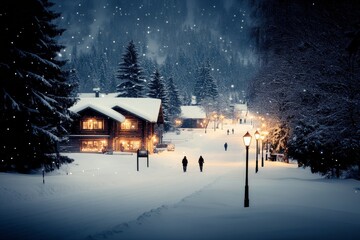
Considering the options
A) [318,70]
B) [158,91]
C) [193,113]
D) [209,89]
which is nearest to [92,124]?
[158,91]

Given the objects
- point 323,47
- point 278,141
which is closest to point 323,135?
point 323,47

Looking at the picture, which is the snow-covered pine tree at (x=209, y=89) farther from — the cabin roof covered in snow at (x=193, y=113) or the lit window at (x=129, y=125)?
the lit window at (x=129, y=125)

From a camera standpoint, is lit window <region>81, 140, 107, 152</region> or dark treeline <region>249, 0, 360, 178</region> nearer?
dark treeline <region>249, 0, 360, 178</region>

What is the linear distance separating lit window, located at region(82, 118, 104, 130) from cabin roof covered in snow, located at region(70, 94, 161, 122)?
214cm

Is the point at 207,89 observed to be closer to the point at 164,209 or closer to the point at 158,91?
the point at 158,91

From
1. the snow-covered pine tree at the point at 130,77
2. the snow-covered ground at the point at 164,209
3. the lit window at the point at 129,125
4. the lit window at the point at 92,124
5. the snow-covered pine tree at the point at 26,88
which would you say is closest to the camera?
the snow-covered ground at the point at 164,209

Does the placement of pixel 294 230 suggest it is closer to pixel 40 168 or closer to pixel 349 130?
pixel 349 130

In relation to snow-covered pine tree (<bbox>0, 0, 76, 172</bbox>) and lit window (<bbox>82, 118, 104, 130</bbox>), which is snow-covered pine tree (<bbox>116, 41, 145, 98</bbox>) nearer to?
lit window (<bbox>82, 118, 104, 130</bbox>)

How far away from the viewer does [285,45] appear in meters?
18.5

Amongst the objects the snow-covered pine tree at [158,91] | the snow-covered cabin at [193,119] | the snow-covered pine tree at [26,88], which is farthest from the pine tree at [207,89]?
the snow-covered pine tree at [26,88]

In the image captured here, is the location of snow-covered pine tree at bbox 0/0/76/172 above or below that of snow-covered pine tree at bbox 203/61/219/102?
below

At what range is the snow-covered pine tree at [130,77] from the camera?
60.8 metres

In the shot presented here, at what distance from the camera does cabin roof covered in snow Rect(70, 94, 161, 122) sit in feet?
133

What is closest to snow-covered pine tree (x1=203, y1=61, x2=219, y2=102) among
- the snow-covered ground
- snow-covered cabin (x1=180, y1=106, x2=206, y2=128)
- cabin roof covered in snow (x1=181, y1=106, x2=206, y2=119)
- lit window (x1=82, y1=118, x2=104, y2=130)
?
cabin roof covered in snow (x1=181, y1=106, x2=206, y2=119)
